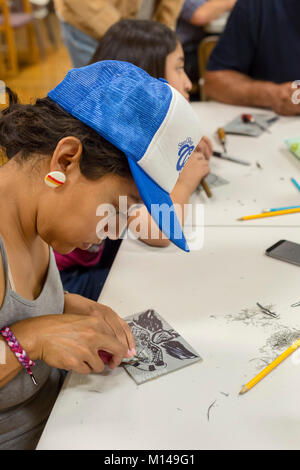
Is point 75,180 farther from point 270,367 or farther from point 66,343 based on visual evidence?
point 270,367

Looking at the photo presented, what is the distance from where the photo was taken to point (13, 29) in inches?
200

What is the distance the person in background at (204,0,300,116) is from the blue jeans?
0.56 m

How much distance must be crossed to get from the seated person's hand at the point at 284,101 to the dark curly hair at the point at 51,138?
1.21 metres

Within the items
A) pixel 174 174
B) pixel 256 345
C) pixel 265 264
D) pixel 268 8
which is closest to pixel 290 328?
pixel 256 345

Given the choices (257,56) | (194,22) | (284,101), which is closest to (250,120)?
(284,101)

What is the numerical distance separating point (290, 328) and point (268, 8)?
5.16 ft

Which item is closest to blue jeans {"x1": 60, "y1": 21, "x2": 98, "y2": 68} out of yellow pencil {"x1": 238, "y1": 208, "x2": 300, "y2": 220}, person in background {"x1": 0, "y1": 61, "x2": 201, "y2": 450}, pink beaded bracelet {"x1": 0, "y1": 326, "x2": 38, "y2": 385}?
yellow pencil {"x1": 238, "y1": 208, "x2": 300, "y2": 220}

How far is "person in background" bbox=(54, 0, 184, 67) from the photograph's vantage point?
2.14 metres

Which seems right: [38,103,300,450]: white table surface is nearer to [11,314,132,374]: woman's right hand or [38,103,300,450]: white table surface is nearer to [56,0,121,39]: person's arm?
[11,314,132,374]: woman's right hand

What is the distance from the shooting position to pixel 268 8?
6.66 ft

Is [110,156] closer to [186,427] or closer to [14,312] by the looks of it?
[14,312]

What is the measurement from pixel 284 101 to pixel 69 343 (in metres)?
1.40

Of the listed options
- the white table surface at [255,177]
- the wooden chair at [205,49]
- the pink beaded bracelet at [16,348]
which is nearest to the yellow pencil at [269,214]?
the white table surface at [255,177]

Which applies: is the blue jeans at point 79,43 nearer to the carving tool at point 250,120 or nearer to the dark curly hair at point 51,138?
the carving tool at point 250,120
